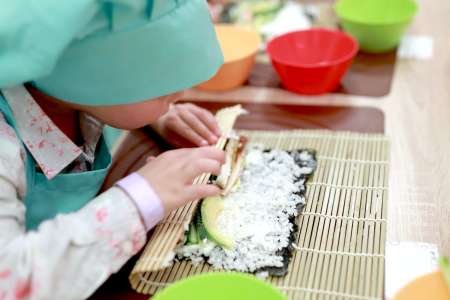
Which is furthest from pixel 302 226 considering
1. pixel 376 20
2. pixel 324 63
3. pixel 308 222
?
pixel 376 20

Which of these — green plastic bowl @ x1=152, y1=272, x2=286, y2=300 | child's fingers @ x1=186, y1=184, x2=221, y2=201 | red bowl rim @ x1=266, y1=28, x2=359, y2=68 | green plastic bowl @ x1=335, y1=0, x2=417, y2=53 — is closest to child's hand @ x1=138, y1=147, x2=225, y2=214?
child's fingers @ x1=186, y1=184, x2=221, y2=201

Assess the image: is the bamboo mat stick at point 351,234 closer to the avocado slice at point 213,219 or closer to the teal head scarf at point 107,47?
the avocado slice at point 213,219

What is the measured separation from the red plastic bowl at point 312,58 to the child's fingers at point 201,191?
38 cm

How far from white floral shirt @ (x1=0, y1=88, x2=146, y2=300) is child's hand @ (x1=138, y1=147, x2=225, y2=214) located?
0.05 metres

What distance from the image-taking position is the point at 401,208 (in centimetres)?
79

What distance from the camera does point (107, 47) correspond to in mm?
644

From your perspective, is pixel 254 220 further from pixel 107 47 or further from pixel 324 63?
pixel 324 63

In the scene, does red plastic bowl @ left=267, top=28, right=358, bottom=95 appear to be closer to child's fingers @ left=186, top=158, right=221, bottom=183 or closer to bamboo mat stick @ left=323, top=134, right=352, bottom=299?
bamboo mat stick @ left=323, top=134, right=352, bottom=299

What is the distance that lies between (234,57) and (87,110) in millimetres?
431

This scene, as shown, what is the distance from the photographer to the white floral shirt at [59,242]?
0.59 m

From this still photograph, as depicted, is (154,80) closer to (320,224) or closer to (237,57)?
(320,224)

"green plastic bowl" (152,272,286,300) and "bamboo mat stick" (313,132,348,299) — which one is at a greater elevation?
"green plastic bowl" (152,272,286,300)

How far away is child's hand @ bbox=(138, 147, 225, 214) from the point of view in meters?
0.68

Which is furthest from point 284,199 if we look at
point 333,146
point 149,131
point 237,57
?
point 237,57
